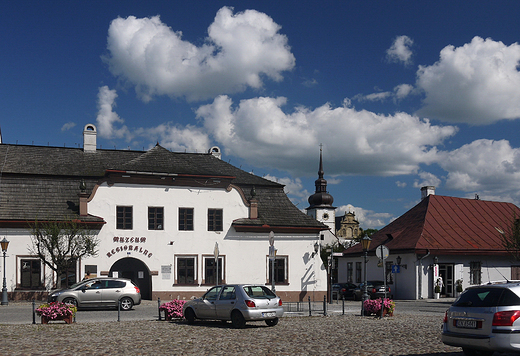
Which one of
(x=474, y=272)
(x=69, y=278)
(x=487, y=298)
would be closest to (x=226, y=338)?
(x=487, y=298)

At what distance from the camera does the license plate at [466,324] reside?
1070 centimetres

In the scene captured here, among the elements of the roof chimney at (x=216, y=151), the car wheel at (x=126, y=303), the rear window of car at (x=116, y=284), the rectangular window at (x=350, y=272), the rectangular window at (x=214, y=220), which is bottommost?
the rectangular window at (x=350, y=272)

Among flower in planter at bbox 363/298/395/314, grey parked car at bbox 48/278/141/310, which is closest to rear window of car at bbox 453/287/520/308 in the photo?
flower in planter at bbox 363/298/395/314

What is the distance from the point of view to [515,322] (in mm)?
10172

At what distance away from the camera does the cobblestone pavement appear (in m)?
12.5

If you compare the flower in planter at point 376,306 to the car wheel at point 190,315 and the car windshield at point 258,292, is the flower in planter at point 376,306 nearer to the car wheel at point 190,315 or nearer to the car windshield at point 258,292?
the car windshield at point 258,292

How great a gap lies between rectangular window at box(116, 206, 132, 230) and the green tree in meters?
1.91

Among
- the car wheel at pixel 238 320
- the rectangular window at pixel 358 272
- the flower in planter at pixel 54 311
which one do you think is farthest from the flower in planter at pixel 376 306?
the rectangular window at pixel 358 272

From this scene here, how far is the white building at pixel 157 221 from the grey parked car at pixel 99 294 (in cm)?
686

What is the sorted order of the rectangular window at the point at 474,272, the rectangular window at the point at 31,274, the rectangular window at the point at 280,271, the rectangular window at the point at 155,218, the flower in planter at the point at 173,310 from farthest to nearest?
1. the rectangular window at the point at 474,272
2. the rectangular window at the point at 280,271
3. the rectangular window at the point at 155,218
4. the rectangular window at the point at 31,274
5. the flower in planter at the point at 173,310

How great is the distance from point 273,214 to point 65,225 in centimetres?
1279

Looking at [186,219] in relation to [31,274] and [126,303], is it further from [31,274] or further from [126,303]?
[126,303]

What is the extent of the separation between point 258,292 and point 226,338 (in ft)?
11.7

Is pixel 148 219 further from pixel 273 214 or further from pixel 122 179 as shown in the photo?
pixel 273 214
